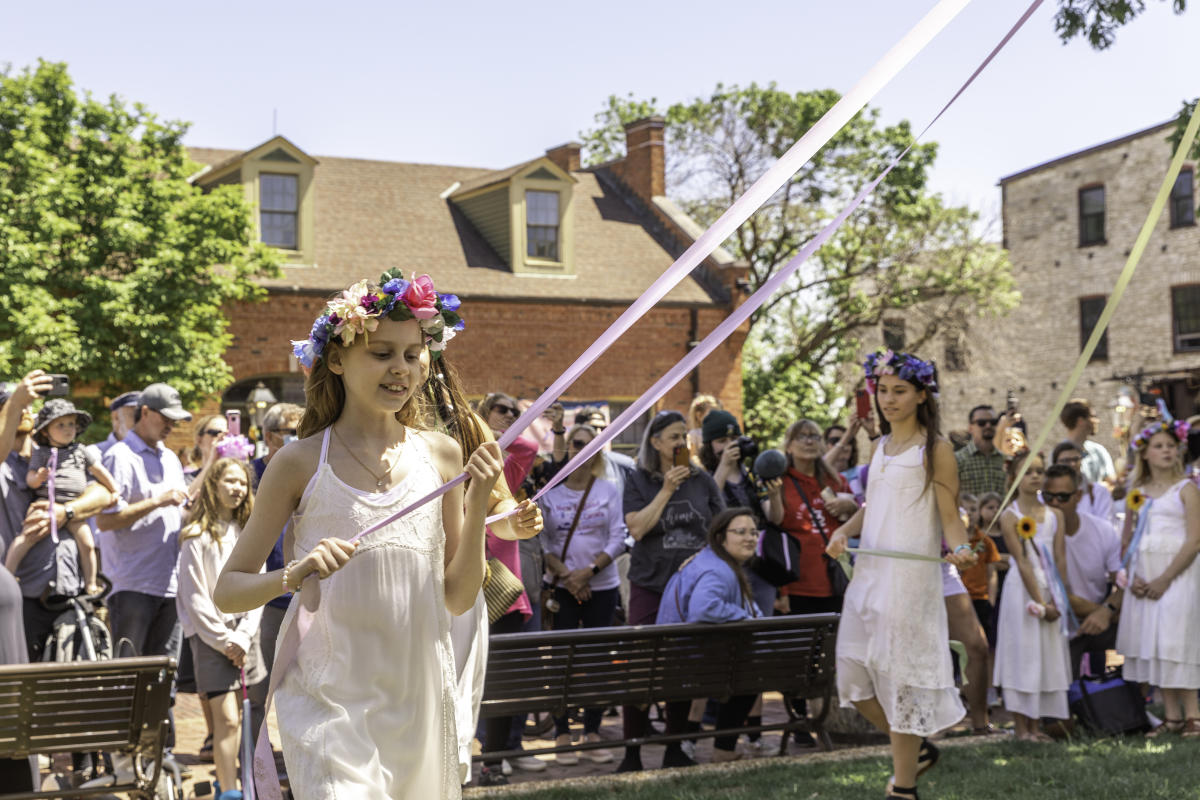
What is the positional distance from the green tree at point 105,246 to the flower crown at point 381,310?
17700 mm

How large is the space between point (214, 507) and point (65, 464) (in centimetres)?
114

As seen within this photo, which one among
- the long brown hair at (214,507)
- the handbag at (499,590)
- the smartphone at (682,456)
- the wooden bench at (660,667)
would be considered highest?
the smartphone at (682,456)

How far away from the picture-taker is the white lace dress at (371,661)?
3.65m

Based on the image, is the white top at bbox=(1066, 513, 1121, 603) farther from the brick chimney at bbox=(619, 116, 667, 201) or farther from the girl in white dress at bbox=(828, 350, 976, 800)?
the brick chimney at bbox=(619, 116, 667, 201)

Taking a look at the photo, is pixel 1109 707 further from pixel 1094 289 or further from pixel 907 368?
pixel 1094 289

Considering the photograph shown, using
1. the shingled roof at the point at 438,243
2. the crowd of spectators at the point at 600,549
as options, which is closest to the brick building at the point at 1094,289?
the shingled roof at the point at 438,243

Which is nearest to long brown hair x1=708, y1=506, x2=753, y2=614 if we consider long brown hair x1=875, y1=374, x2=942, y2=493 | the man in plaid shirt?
long brown hair x1=875, y1=374, x2=942, y2=493

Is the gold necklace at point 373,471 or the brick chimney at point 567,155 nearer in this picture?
the gold necklace at point 373,471

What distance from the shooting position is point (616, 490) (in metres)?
9.21

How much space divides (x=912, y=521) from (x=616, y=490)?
2792 mm

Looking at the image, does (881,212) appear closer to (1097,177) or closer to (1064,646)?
(1097,177)

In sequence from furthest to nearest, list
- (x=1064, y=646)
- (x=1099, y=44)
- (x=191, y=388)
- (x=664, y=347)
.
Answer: (x=664, y=347)
(x=191, y=388)
(x=1099, y=44)
(x=1064, y=646)

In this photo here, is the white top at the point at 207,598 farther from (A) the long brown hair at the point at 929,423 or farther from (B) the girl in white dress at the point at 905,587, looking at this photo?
(A) the long brown hair at the point at 929,423

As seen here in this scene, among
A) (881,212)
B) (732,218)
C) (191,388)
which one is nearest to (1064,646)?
(732,218)
